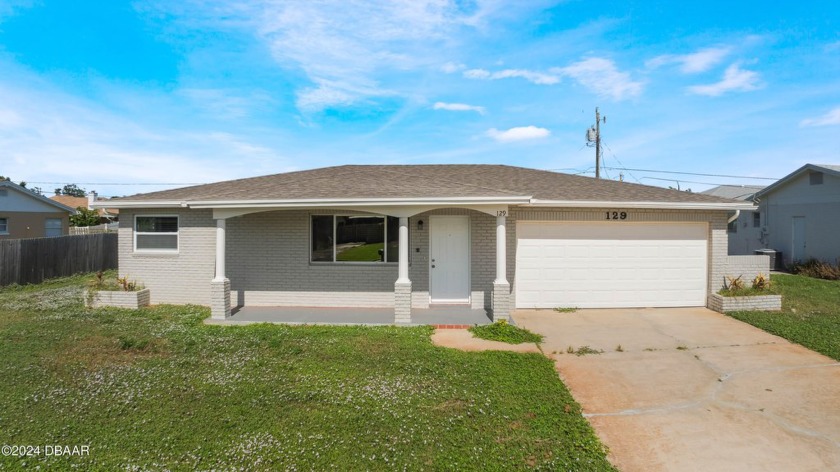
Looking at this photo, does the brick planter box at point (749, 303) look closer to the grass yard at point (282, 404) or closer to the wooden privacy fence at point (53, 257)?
the grass yard at point (282, 404)

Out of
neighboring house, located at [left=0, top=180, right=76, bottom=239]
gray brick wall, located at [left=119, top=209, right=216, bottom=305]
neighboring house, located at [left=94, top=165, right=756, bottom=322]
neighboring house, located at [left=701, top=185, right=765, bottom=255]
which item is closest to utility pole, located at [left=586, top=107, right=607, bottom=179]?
neighboring house, located at [left=701, top=185, right=765, bottom=255]

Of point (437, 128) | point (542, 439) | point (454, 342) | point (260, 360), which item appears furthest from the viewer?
point (437, 128)

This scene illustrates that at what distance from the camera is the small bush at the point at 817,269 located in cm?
1361

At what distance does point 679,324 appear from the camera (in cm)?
821

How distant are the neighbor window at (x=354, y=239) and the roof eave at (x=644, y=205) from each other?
11.4 feet

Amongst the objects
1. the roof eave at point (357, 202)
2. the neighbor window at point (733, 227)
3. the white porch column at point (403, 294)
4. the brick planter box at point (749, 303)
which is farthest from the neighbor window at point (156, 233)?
the neighbor window at point (733, 227)

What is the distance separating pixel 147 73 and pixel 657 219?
1537 centimetres

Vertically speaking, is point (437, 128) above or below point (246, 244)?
above

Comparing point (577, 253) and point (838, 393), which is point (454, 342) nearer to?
point (577, 253)

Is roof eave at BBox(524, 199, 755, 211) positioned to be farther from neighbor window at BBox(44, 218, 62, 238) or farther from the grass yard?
neighbor window at BBox(44, 218, 62, 238)

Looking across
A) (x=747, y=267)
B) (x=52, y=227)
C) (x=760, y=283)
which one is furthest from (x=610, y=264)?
(x=52, y=227)

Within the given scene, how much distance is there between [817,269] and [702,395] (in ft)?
46.5

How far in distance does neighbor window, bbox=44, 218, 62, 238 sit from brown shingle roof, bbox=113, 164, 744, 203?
1833 cm

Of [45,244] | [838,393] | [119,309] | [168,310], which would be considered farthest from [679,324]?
[45,244]
